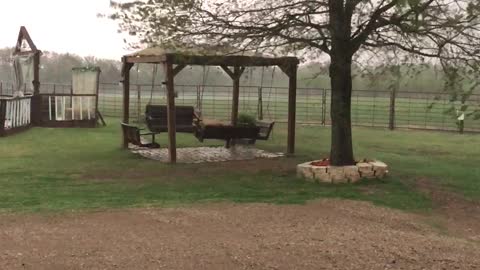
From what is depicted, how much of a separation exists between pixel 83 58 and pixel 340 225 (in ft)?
108

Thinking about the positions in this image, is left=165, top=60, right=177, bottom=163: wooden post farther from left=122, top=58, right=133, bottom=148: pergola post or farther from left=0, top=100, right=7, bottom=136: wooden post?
left=0, top=100, right=7, bottom=136: wooden post

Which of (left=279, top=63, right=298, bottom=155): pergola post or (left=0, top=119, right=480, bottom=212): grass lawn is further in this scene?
(left=279, top=63, right=298, bottom=155): pergola post

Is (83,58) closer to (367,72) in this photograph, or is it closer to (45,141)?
(45,141)

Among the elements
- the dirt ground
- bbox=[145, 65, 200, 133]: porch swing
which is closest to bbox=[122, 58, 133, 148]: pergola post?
bbox=[145, 65, 200, 133]: porch swing

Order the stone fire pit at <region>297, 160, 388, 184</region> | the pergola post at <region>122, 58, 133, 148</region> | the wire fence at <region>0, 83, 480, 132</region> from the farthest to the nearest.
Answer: the wire fence at <region>0, 83, 480, 132</region>, the pergola post at <region>122, 58, 133, 148</region>, the stone fire pit at <region>297, 160, 388, 184</region>

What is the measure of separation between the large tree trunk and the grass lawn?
77 centimetres

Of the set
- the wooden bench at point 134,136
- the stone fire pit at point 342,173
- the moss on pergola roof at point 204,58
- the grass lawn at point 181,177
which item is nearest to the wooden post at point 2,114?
the grass lawn at point 181,177

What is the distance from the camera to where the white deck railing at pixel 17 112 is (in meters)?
16.6

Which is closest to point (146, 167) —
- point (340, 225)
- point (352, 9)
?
point (352, 9)

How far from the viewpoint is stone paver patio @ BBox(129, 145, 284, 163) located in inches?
481

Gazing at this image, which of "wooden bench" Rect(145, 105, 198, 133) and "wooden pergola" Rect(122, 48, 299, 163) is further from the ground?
"wooden pergola" Rect(122, 48, 299, 163)

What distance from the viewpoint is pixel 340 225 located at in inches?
257

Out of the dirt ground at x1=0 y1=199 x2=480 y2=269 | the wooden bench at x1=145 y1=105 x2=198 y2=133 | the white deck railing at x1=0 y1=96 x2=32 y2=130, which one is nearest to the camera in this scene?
the dirt ground at x1=0 y1=199 x2=480 y2=269

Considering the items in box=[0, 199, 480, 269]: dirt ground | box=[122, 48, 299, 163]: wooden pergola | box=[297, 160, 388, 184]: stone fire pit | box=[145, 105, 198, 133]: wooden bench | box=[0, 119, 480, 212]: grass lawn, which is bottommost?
box=[0, 199, 480, 269]: dirt ground
